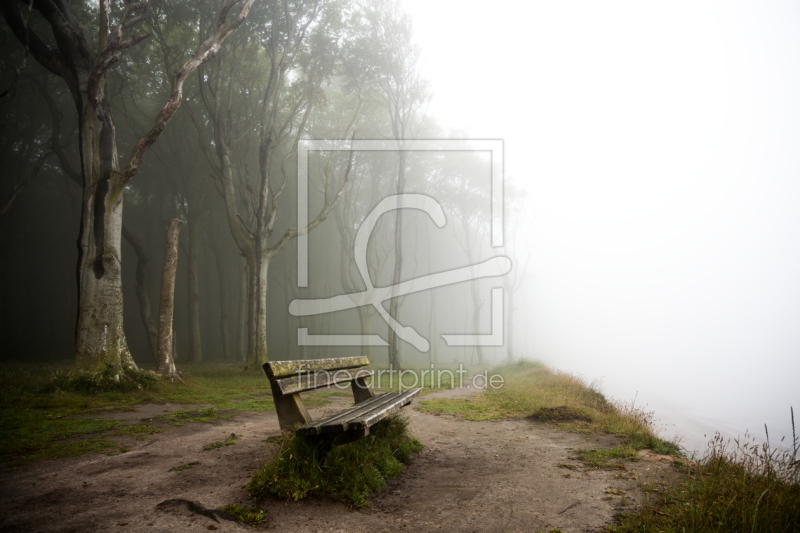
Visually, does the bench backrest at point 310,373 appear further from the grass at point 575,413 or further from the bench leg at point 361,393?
the grass at point 575,413

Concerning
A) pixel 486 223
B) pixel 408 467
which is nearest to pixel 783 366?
pixel 486 223

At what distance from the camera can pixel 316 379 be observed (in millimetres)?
4543

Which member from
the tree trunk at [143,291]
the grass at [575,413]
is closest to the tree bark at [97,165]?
the grass at [575,413]

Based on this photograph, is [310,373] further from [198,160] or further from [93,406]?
[198,160]

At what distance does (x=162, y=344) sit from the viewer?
33.9 feet

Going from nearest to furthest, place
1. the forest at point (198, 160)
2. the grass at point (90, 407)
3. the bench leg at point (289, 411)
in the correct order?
1. the bench leg at point (289, 411)
2. the grass at point (90, 407)
3. the forest at point (198, 160)

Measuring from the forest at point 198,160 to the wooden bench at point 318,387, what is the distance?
6.00m

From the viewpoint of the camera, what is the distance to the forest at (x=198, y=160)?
9.34 m

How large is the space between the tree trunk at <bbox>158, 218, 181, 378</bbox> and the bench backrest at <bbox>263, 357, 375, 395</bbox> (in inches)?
277

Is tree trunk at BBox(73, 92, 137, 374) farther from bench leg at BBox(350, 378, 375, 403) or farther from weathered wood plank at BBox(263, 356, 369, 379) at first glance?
weathered wood plank at BBox(263, 356, 369, 379)

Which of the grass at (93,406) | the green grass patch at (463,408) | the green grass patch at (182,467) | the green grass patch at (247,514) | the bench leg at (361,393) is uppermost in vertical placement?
the bench leg at (361,393)

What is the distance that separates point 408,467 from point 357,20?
19059 mm

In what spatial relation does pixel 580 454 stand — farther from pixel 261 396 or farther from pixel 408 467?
pixel 261 396

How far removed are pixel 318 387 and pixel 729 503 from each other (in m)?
3.54
